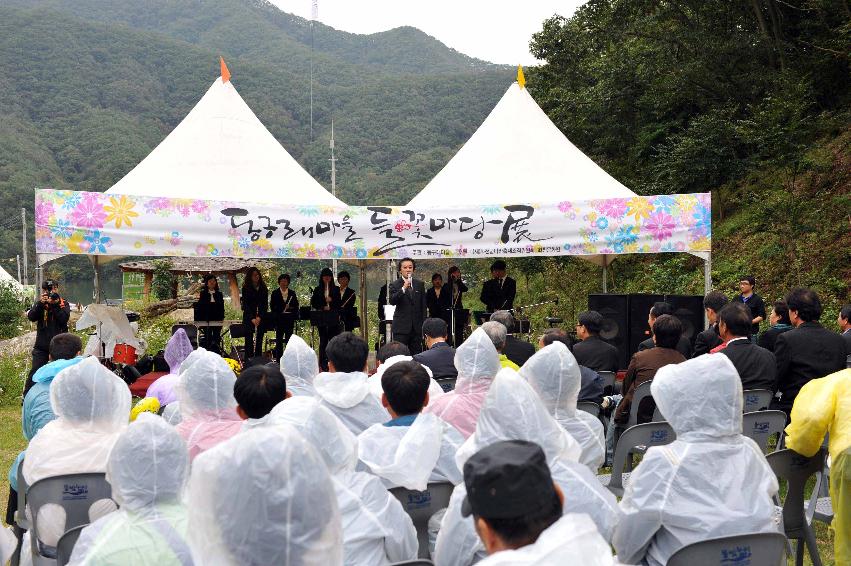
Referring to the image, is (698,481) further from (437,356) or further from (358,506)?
(437,356)

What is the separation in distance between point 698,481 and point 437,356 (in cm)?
327

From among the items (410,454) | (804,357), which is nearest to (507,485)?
(410,454)

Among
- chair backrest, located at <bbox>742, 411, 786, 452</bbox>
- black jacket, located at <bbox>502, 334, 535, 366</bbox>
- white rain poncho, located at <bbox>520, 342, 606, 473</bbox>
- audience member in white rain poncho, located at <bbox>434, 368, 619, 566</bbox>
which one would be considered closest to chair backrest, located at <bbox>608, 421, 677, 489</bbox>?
white rain poncho, located at <bbox>520, 342, 606, 473</bbox>

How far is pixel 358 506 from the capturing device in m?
2.56

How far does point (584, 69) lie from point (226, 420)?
17.6 meters

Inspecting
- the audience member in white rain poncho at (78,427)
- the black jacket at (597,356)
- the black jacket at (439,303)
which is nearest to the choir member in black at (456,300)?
the black jacket at (439,303)

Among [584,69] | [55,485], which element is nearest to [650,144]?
[584,69]

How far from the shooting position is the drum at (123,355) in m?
9.03

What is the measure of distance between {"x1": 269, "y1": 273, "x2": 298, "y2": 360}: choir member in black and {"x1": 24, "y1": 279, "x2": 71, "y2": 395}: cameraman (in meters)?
2.82

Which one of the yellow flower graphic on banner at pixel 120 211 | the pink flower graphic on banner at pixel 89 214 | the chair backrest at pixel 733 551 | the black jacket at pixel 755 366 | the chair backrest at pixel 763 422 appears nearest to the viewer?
the chair backrest at pixel 733 551

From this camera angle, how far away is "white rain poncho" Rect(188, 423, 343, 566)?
158 cm

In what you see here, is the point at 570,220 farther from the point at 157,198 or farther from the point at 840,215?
the point at 840,215

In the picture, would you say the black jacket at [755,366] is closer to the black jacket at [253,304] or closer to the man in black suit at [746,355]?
the man in black suit at [746,355]

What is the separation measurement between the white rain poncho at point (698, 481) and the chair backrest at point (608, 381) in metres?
2.97
